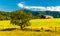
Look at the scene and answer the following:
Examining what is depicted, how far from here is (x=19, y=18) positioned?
66.1 metres

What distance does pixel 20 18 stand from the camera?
65.8 metres

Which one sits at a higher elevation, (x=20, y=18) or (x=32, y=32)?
(x=20, y=18)

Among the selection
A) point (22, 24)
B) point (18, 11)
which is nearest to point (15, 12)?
point (18, 11)

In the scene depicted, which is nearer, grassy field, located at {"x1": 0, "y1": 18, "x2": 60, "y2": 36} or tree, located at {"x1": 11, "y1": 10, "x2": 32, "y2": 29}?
grassy field, located at {"x1": 0, "y1": 18, "x2": 60, "y2": 36}

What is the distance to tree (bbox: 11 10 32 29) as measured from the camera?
64.4m

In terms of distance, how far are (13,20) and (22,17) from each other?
379 centimetres

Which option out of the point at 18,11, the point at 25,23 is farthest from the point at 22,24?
the point at 18,11

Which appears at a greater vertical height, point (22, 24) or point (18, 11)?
point (18, 11)

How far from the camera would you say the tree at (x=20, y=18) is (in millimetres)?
64375

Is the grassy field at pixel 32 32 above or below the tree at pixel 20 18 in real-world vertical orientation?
below

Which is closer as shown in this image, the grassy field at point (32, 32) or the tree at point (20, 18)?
the grassy field at point (32, 32)

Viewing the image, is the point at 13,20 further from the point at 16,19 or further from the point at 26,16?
the point at 26,16

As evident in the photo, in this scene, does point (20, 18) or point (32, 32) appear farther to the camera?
point (20, 18)

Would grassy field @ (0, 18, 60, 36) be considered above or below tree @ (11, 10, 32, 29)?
below
